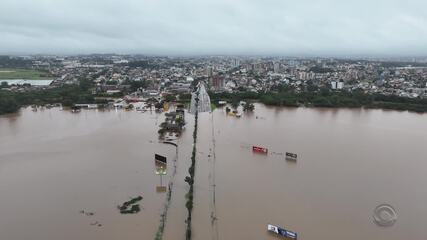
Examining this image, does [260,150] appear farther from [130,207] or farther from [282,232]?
[130,207]

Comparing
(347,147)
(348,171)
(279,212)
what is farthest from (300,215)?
(347,147)

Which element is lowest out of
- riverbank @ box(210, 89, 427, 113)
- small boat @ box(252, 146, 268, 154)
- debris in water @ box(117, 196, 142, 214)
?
debris in water @ box(117, 196, 142, 214)

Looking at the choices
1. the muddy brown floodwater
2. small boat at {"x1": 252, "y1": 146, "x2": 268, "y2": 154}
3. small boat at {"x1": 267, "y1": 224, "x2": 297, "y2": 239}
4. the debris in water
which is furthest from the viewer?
small boat at {"x1": 252, "y1": 146, "x2": 268, "y2": 154}

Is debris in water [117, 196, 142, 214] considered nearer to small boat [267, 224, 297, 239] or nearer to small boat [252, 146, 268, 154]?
small boat [267, 224, 297, 239]

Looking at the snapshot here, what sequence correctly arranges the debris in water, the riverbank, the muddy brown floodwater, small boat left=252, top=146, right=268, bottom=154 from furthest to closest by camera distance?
the riverbank, small boat left=252, top=146, right=268, bottom=154, the debris in water, the muddy brown floodwater

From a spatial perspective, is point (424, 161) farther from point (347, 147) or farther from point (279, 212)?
point (279, 212)

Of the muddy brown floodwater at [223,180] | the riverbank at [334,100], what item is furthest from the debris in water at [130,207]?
the riverbank at [334,100]

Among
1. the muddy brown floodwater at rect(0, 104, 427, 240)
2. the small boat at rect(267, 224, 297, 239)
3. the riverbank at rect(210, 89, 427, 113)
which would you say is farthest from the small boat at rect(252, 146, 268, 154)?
the riverbank at rect(210, 89, 427, 113)
